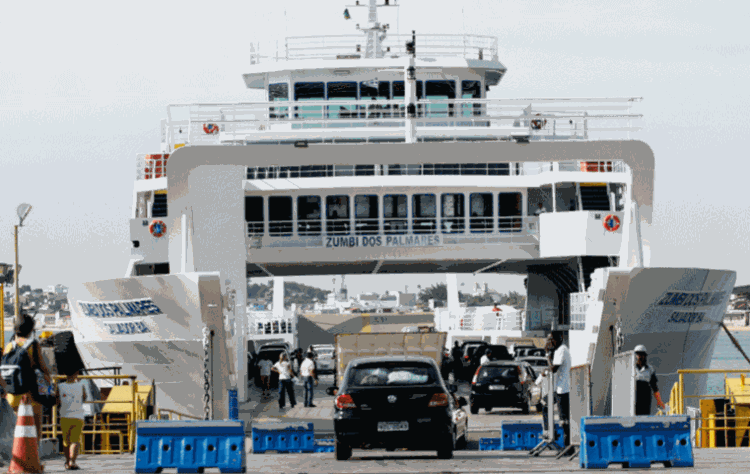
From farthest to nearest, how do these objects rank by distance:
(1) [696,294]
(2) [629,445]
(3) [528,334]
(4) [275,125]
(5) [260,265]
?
1. (3) [528,334]
2. (4) [275,125]
3. (5) [260,265]
4. (1) [696,294]
5. (2) [629,445]

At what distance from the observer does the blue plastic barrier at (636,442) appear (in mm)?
10398

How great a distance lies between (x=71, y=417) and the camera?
33.6 ft

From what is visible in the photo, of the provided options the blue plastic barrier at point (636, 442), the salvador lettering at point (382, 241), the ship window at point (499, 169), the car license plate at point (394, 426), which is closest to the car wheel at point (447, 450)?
the car license plate at point (394, 426)

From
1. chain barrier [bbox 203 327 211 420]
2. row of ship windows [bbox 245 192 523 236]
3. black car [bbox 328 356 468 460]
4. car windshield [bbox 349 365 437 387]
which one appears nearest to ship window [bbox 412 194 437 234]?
row of ship windows [bbox 245 192 523 236]

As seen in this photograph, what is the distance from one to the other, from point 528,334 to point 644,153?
18129 millimetres

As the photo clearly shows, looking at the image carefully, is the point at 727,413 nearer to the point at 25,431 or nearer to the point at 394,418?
the point at 394,418

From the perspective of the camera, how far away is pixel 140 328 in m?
19.6

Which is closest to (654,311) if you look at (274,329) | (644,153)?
(644,153)

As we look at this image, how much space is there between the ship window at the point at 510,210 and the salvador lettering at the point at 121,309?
36.4 ft

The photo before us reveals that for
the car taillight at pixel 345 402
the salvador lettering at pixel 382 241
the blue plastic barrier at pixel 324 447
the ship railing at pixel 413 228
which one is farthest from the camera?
the ship railing at pixel 413 228

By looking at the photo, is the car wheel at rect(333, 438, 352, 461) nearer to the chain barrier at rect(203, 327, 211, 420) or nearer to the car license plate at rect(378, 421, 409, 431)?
the car license plate at rect(378, 421, 409, 431)

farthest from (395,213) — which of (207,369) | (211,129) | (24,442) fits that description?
(24,442)

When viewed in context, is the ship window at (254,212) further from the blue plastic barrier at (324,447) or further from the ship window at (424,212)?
the blue plastic barrier at (324,447)

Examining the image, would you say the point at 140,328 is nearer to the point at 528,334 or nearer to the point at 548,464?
the point at 548,464
